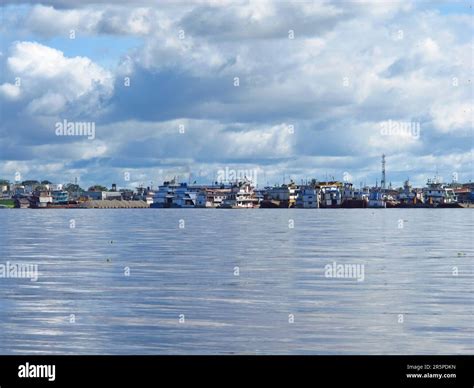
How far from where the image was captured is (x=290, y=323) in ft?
113

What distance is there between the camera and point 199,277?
49.7 metres

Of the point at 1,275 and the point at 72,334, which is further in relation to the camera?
the point at 1,275

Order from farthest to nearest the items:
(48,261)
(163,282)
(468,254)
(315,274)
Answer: (468,254) → (48,261) → (315,274) → (163,282)
